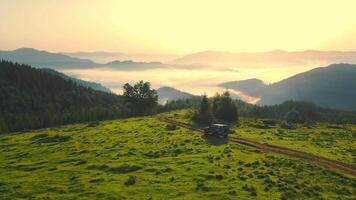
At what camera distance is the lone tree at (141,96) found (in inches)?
6895

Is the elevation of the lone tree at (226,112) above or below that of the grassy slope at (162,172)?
above

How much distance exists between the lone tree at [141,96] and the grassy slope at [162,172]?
83613mm

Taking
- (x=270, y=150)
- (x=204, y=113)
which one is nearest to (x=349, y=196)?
(x=270, y=150)

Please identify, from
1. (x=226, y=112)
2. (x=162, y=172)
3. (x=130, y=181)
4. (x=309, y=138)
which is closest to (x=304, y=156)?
(x=309, y=138)

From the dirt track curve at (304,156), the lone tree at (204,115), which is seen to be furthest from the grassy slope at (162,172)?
the lone tree at (204,115)

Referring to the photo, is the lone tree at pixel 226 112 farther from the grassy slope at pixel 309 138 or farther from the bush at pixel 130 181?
the bush at pixel 130 181

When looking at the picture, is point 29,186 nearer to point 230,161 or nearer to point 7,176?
point 7,176

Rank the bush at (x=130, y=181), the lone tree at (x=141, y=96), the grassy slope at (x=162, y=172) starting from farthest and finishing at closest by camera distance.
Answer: the lone tree at (x=141, y=96) → the bush at (x=130, y=181) → the grassy slope at (x=162, y=172)

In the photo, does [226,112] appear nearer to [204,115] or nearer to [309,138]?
[204,115]

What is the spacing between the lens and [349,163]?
63.1 meters

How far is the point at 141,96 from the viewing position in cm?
17662

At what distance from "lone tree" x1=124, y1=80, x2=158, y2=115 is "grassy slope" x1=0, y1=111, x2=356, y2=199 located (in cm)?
8361

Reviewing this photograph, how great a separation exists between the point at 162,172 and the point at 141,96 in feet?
391

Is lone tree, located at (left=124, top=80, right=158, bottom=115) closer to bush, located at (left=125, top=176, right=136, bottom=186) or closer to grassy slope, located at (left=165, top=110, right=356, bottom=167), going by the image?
grassy slope, located at (left=165, top=110, right=356, bottom=167)
